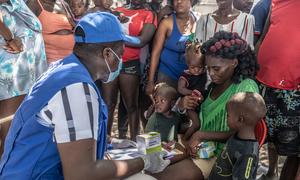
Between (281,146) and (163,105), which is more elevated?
(163,105)

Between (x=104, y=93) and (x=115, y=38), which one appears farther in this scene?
(x=104, y=93)

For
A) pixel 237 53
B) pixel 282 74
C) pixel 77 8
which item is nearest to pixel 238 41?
pixel 237 53

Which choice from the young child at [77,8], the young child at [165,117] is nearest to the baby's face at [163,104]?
the young child at [165,117]

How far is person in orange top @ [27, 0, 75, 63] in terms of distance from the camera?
3.88 m

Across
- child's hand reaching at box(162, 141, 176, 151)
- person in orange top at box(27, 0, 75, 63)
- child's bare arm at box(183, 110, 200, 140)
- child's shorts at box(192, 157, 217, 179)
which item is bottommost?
child's shorts at box(192, 157, 217, 179)

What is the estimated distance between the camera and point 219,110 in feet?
9.10

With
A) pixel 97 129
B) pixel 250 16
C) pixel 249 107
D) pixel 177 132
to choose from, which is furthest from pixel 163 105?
pixel 97 129

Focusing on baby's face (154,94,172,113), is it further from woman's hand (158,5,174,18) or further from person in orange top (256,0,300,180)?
woman's hand (158,5,174,18)

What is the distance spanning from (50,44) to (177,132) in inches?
62.3

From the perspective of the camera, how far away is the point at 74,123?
68.1 inches

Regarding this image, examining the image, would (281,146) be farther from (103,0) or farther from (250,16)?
(103,0)

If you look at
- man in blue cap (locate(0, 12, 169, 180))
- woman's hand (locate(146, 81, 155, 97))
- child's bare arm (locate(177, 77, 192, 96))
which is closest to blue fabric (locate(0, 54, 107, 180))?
man in blue cap (locate(0, 12, 169, 180))

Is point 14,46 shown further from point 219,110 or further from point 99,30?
point 219,110

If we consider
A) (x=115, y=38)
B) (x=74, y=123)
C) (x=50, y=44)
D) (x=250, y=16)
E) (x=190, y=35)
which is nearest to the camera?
(x=74, y=123)
